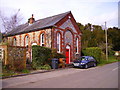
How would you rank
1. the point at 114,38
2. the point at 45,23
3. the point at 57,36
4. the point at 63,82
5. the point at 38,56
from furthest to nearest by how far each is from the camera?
the point at 114,38 < the point at 45,23 < the point at 57,36 < the point at 38,56 < the point at 63,82

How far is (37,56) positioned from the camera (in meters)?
15.2

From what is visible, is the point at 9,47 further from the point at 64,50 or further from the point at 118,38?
the point at 118,38

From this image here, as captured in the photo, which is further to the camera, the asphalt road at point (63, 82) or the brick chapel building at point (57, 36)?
the brick chapel building at point (57, 36)

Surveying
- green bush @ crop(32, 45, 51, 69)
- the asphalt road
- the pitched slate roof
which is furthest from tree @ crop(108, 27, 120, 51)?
the asphalt road

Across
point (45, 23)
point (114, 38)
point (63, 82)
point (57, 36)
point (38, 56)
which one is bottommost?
point (63, 82)

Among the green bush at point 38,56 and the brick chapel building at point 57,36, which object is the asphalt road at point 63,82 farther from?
the brick chapel building at point 57,36

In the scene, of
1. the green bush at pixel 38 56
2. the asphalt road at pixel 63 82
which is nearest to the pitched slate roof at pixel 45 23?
the green bush at pixel 38 56

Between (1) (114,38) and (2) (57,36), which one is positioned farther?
(1) (114,38)

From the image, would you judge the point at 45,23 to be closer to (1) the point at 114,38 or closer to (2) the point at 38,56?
(2) the point at 38,56

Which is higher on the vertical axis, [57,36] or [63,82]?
[57,36]

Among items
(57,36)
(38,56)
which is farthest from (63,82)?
(57,36)

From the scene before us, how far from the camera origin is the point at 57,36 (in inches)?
821

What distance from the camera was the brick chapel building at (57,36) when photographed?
2003 centimetres

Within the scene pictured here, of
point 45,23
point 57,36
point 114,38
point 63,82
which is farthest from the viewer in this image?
point 114,38
